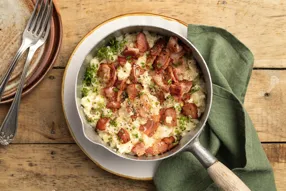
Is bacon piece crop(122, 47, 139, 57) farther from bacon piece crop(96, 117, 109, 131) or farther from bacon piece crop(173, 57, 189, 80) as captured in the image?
bacon piece crop(96, 117, 109, 131)

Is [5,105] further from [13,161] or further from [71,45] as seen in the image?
[71,45]

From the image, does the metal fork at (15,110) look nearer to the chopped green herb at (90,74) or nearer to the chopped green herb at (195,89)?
the chopped green herb at (90,74)

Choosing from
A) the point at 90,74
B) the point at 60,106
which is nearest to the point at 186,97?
the point at 90,74

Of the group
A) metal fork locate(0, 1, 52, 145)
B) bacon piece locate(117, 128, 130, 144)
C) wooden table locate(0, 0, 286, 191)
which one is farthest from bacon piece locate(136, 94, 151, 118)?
metal fork locate(0, 1, 52, 145)

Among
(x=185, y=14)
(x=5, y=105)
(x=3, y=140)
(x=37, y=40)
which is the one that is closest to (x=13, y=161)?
(x=3, y=140)

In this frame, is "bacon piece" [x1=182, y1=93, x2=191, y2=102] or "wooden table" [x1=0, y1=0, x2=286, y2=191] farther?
"wooden table" [x1=0, y1=0, x2=286, y2=191]

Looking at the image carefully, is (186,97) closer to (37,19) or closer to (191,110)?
(191,110)
